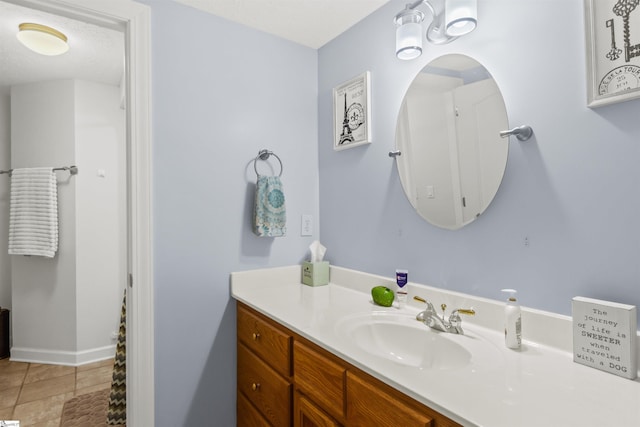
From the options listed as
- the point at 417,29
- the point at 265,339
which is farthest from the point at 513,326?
the point at 417,29

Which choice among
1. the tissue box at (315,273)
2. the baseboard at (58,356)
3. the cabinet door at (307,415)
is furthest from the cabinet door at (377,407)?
the baseboard at (58,356)

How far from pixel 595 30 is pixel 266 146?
140 centimetres

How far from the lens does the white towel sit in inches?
106

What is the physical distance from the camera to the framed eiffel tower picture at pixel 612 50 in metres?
0.85

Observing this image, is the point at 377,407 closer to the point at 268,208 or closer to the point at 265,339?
the point at 265,339

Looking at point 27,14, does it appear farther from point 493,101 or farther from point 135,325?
point 493,101

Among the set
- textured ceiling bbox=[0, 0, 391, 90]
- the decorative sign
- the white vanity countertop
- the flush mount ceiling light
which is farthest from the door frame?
the decorative sign

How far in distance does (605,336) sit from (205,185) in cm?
158

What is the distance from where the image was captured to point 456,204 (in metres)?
1.27

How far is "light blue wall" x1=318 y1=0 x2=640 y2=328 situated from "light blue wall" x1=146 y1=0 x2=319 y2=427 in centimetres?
71

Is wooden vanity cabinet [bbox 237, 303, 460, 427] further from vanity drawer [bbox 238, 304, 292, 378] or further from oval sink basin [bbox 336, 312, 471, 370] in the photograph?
oval sink basin [bbox 336, 312, 471, 370]


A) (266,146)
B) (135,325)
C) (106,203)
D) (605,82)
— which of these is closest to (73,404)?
(135,325)

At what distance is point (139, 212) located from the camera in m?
1.47

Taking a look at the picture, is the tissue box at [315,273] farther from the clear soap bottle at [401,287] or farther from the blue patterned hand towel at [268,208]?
the clear soap bottle at [401,287]
